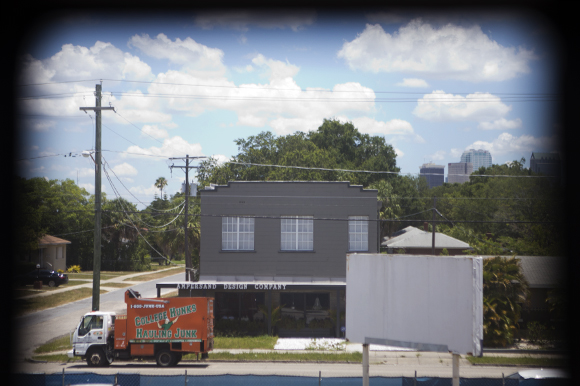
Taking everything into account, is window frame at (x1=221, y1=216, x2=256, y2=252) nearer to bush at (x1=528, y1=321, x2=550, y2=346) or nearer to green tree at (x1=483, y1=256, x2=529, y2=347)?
green tree at (x1=483, y1=256, x2=529, y2=347)

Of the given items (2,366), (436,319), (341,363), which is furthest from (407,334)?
(2,366)

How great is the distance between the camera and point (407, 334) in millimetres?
12297

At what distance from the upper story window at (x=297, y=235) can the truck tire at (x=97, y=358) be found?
12.9m

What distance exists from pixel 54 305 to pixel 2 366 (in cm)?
1929

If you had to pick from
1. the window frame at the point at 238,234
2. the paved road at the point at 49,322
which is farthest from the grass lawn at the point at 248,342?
the paved road at the point at 49,322

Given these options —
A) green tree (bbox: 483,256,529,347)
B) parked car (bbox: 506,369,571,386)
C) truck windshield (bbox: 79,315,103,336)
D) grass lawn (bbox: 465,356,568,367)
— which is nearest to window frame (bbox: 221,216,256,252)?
truck windshield (bbox: 79,315,103,336)

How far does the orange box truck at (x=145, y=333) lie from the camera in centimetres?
2175

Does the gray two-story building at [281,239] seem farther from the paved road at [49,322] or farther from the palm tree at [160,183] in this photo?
the palm tree at [160,183]

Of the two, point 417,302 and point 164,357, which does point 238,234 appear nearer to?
point 164,357

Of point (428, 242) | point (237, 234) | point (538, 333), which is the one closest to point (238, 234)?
point (237, 234)

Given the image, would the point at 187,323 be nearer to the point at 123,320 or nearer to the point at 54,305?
the point at 123,320

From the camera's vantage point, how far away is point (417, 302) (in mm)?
12258

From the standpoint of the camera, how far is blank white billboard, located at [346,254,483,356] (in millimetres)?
11812

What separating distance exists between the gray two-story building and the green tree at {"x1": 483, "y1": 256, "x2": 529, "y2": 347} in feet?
24.4
